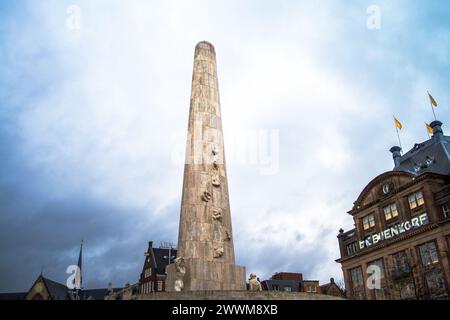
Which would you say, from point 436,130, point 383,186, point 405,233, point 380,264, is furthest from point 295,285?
point 436,130

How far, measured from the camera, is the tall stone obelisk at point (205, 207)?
15648mm

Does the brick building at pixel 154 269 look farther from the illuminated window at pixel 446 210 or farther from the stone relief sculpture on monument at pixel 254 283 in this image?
the stone relief sculpture on monument at pixel 254 283

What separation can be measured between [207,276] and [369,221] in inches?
1697

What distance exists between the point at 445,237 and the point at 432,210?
3.43 metres

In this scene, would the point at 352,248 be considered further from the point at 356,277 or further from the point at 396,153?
the point at 396,153

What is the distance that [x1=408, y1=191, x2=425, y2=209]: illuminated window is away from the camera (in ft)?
152

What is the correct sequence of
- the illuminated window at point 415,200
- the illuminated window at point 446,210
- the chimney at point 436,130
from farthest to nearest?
the chimney at point 436,130, the illuminated window at point 415,200, the illuminated window at point 446,210

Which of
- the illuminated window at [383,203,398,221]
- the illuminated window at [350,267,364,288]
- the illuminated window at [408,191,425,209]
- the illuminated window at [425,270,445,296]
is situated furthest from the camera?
the illuminated window at [350,267,364,288]

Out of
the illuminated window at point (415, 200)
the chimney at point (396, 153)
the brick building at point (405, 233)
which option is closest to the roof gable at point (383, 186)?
the brick building at point (405, 233)

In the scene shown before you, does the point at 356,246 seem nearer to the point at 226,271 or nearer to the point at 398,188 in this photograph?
the point at 398,188

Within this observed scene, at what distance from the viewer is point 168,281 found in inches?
616

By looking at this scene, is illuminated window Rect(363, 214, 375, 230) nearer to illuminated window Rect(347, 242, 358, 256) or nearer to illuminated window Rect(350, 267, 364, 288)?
illuminated window Rect(347, 242, 358, 256)

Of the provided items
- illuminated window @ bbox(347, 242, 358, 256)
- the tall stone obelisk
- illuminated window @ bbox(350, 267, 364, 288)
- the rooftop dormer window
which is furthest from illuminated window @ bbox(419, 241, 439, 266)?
the tall stone obelisk
